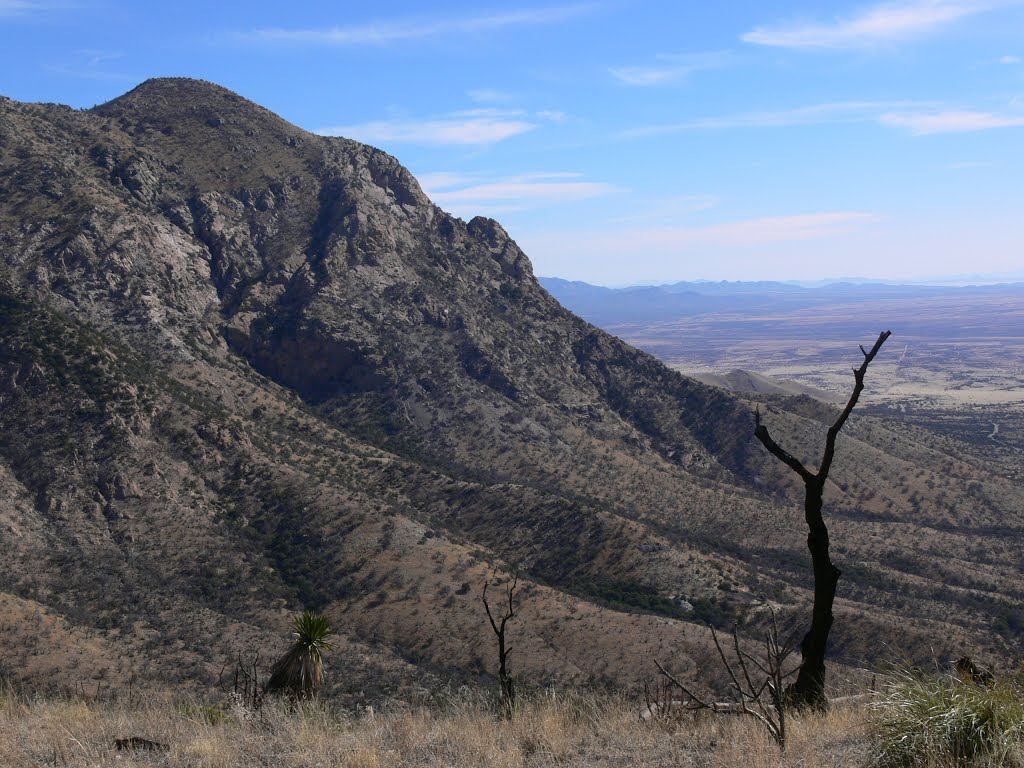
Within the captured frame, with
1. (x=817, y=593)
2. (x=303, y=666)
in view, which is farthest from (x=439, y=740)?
(x=303, y=666)

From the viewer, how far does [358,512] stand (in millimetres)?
58125

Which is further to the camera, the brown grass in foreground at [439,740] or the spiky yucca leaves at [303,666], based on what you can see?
the spiky yucca leaves at [303,666]

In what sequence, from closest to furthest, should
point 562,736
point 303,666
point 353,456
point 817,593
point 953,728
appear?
point 953,728 < point 562,736 < point 817,593 < point 303,666 < point 353,456

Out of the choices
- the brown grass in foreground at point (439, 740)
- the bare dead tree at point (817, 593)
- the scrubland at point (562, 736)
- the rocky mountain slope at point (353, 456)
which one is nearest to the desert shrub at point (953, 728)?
the scrubland at point (562, 736)

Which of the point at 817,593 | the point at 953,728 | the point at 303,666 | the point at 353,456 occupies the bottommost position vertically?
the point at 353,456

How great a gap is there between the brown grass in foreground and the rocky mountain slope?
1003 inches

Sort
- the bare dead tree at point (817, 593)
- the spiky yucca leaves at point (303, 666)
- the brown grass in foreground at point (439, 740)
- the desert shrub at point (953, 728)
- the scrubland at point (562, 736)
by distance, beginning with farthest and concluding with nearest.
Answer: the spiky yucca leaves at point (303, 666), the bare dead tree at point (817, 593), the brown grass in foreground at point (439, 740), the scrubland at point (562, 736), the desert shrub at point (953, 728)

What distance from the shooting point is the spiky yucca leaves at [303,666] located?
62.6 feet

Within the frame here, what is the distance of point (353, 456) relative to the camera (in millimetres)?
71250

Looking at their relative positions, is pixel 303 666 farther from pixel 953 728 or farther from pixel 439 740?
pixel 953 728

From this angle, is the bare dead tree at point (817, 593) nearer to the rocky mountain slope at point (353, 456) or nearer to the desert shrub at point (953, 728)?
the desert shrub at point (953, 728)

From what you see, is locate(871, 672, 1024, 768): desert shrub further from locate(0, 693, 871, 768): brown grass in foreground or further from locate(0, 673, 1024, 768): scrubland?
locate(0, 693, 871, 768): brown grass in foreground

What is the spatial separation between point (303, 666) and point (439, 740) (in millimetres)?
8699

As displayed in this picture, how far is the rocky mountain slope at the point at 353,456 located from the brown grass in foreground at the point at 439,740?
83.6 ft
